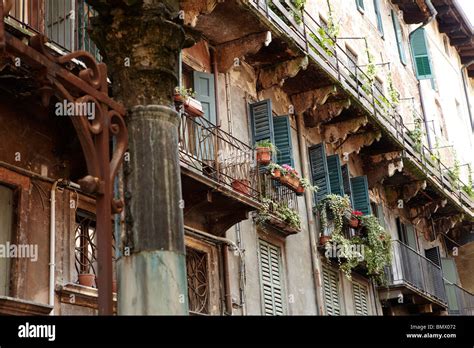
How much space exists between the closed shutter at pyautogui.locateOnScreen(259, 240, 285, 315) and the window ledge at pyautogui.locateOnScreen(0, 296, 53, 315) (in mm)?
5516

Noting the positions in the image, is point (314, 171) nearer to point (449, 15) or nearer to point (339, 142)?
point (339, 142)

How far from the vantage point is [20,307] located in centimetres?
938

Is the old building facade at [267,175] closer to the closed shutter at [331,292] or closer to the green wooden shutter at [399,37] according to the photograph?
the closed shutter at [331,292]

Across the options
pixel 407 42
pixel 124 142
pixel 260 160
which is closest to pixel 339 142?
pixel 260 160

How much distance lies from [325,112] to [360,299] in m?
4.11

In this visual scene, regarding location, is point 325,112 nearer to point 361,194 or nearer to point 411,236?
point 361,194

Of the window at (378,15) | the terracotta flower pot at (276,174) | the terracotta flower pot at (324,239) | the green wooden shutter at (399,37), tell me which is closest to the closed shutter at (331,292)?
the terracotta flower pot at (324,239)

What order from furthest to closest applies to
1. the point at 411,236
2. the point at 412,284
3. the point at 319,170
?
the point at 411,236 < the point at 412,284 < the point at 319,170

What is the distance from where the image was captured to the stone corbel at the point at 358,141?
19703 millimetres

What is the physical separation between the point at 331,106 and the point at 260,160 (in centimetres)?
389

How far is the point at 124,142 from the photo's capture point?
6.01 meters

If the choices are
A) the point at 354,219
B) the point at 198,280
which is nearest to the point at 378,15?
the point at 354,219

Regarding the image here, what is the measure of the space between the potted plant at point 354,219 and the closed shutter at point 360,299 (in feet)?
4.66

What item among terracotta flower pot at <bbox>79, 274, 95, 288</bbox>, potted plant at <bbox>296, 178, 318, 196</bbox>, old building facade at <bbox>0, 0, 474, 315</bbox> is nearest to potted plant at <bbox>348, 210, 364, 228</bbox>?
old building facade at <bbox>0, 0, 474, 315</bbox>
